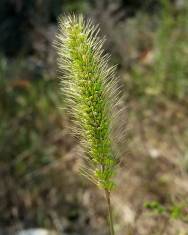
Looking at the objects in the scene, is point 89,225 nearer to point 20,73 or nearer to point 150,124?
point 150,124

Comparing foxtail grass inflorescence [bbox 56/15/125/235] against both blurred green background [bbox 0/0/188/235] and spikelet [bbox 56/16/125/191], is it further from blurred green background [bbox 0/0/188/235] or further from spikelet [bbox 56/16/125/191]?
blurred green background [bbox 0/0/188/235]

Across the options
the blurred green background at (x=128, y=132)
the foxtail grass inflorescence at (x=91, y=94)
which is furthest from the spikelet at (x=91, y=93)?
the blurred green background at (x=128, y=132)

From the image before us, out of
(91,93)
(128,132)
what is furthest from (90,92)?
(128,132)

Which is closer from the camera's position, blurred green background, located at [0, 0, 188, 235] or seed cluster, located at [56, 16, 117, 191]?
seed cluster, located at [56, 16, 117, 191]

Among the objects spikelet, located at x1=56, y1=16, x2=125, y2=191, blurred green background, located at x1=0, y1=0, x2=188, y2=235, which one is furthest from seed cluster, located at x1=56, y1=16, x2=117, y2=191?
blurred green background, located at x1=0, y1=0, x2=188, y2=235

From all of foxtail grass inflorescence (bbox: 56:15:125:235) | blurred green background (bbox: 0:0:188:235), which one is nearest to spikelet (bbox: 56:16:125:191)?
foxtail grass inflorescence (bbox: 56:15:125:235)

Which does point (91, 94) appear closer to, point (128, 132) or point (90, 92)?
point (90, 92)
